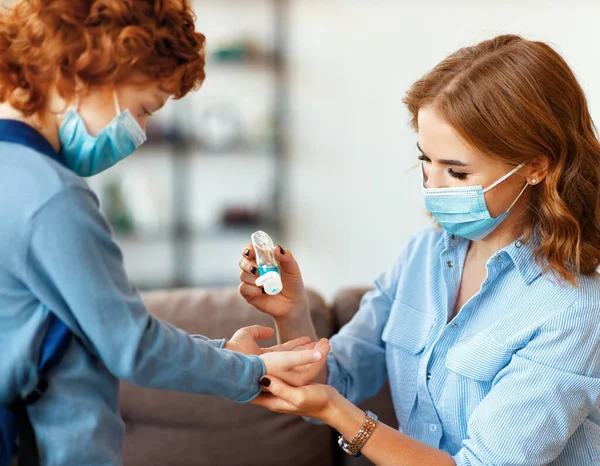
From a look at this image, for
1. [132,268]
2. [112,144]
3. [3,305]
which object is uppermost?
[112,144]

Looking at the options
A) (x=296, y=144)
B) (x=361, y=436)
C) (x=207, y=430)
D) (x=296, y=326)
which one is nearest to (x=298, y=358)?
(x=361, y=436)

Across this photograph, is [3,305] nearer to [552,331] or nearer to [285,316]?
[285,316]

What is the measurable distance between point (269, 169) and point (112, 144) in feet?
10.3

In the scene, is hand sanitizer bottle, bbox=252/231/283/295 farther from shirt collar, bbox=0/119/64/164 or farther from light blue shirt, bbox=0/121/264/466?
shirt collar, bbox=0/119/64/164

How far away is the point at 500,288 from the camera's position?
1450mm

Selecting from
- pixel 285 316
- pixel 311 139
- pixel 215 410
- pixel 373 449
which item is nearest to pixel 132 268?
pixel 311 139

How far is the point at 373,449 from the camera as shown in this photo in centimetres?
132

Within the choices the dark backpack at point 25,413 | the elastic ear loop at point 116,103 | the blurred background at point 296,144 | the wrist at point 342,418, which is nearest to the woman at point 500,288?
the wrist at point 342,418

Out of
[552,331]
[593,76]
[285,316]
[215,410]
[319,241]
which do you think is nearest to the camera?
[552,331]

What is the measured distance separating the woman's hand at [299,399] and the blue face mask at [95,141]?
442 millimetres

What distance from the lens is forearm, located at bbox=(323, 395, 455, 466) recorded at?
1.32 metres

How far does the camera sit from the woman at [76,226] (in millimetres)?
892

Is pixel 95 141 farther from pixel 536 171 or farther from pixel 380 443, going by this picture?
pixel 536 171

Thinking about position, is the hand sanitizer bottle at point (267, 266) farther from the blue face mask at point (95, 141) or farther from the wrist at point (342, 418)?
the blue face mask at point (95, 141)
